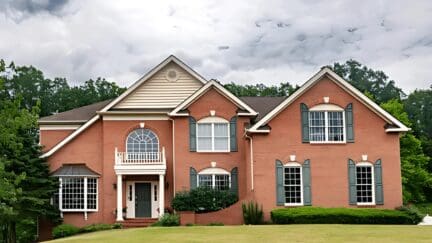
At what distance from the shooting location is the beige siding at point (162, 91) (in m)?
35.4

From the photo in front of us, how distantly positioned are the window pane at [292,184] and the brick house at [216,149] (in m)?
0.05

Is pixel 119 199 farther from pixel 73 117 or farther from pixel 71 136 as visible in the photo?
pixel 73 117

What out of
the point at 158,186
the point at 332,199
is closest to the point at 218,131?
the point at 158,186

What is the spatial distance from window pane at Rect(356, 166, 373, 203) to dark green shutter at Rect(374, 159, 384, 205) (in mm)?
286

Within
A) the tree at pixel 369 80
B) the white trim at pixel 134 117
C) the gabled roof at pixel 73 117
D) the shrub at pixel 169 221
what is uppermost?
the tree at pixel 369 80

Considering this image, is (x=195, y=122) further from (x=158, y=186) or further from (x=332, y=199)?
(x=332, y=199)

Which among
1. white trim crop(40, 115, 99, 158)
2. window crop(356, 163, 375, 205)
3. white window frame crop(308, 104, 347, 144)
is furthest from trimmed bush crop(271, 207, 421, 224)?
white trim crop(40, 115, 99, 158)

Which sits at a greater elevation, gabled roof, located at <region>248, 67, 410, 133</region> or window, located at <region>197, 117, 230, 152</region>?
gabled roof, located at <region>248, 67, 410, 133</region>

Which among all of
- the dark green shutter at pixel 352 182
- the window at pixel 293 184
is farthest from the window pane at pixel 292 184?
the dark green shutter at pixel 352 182

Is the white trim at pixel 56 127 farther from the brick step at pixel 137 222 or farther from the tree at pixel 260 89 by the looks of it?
the tree at pixel 260 89

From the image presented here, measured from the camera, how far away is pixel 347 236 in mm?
21516

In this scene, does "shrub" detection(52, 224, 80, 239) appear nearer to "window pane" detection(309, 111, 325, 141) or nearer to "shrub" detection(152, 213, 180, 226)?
"shrub" detection(152, 213, 180, 226)

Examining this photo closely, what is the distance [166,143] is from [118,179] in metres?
3.54

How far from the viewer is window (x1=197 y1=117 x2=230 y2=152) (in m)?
34.1
